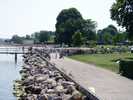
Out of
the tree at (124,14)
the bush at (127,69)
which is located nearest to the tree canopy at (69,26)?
the tree at (124,14)

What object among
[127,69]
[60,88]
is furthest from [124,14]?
[60,88]

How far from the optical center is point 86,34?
146 metres

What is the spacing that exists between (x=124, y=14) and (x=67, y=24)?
71.2 m

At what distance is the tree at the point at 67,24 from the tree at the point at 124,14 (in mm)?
65858

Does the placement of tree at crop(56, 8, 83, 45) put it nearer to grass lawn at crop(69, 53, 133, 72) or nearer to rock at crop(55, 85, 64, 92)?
grass lawn at crop(69, 53, 133, 72)

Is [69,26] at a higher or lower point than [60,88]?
higher

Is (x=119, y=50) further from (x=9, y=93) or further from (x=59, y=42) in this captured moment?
(x=9, y=93)

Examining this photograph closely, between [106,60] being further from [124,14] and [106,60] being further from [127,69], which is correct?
[127,69]

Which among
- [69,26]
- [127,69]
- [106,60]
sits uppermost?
[69,26]

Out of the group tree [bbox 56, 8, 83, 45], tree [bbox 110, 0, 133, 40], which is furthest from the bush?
tree [bbox 56, 8, 83, 45]

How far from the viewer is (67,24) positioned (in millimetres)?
135375

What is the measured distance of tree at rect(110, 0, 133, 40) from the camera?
63.3 m

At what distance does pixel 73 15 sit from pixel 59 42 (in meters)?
10.8

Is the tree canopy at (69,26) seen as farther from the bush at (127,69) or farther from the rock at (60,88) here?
the rock at (60,88)
